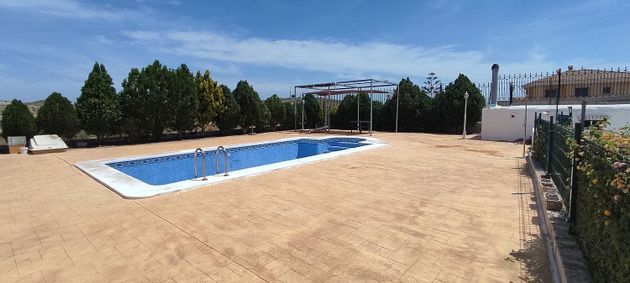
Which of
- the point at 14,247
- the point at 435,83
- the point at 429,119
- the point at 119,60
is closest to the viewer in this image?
the point at 14,247

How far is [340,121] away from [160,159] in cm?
1461

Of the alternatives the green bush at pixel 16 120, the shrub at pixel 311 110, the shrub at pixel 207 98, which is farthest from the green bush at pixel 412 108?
the green bush at pixel 16 120

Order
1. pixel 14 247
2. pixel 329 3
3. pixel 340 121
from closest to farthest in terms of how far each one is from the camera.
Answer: pixel 14 247 → pixel 329 3 → pixel 340 121

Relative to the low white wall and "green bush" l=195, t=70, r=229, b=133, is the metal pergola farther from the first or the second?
the low white wall

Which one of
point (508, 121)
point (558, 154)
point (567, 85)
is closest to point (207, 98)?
point (508, 121)

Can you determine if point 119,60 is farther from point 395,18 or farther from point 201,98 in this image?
point 395,18

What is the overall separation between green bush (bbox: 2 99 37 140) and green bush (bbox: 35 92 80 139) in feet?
1.18

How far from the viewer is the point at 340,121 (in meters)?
23.6

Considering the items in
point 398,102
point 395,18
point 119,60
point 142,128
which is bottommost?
point 142,128

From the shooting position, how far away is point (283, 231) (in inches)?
161

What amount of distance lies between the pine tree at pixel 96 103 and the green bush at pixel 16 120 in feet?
5.34

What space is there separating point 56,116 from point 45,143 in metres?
1.28

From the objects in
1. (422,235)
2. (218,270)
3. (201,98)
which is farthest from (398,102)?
(218,270)

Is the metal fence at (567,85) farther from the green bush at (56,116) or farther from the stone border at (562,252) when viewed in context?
the green bush at (56,116)
